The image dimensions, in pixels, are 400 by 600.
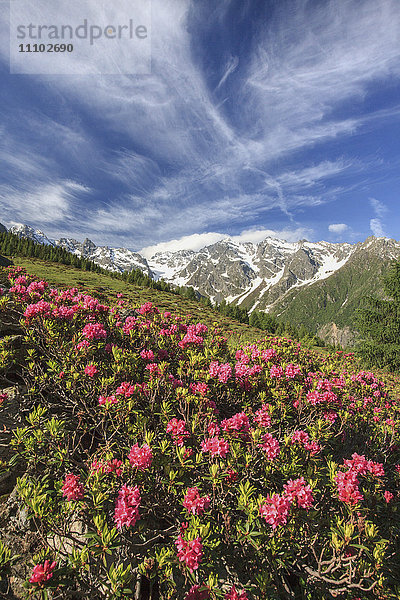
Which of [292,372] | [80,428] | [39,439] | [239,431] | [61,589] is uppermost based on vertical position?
[292,372]

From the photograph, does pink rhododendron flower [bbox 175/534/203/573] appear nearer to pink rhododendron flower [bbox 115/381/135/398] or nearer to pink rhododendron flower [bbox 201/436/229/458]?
pink rhododendron flower [bbox 201/436/229/458]

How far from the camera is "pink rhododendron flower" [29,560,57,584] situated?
5.65 feet

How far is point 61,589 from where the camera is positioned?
6.96 ft

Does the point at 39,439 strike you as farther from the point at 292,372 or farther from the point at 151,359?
the point at 292,372

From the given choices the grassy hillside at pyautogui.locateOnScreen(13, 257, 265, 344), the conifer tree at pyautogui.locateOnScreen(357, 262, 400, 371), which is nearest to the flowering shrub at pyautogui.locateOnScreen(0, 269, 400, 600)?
the conifer tree at pyautogui.locateOnScreen(357, 262, 400, 371)

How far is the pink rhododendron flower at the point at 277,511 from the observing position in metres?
2.28

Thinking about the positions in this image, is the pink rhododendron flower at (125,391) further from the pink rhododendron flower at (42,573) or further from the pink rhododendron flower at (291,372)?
the pink rhododendron flower at (291,372)

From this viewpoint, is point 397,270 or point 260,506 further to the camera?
point 397,270

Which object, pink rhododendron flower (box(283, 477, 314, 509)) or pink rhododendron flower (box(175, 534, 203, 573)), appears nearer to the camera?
pink rhododendron flower (box(175, 534, 203, 573))

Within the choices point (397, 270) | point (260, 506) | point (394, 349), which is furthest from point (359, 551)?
point (397, 270)

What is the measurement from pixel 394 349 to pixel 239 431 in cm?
1984

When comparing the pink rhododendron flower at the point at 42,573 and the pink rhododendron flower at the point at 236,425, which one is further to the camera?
the pink rhododendron flower at the point at 236,425

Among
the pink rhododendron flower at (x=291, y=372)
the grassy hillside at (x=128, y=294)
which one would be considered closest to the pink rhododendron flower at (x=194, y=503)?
the pink rhododendron flower at (x=291, y=372)

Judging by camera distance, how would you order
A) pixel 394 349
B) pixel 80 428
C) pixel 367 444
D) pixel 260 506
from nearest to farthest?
pixel 260 506
pixel 80 428
pixel 367 444
pixel 394 349
